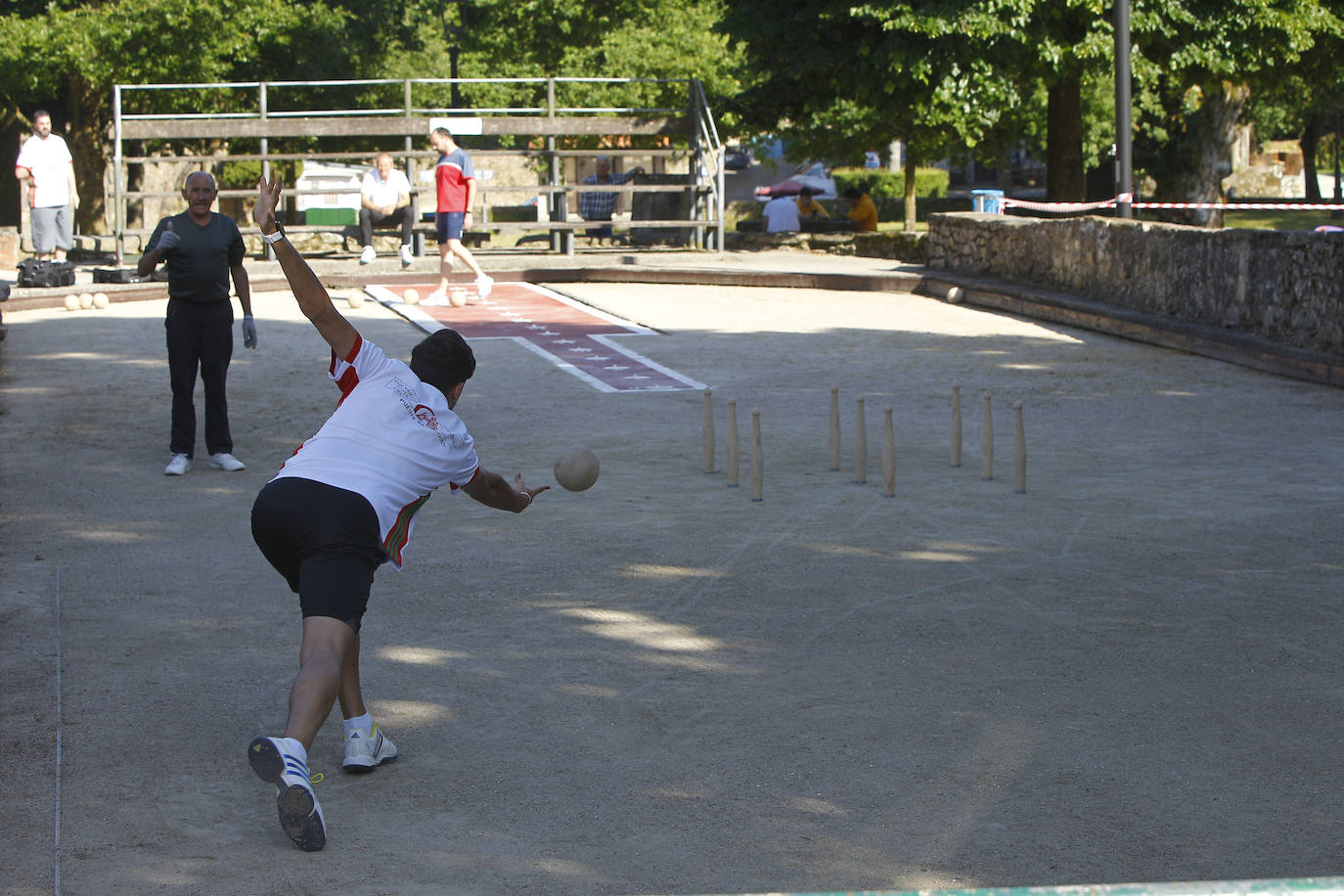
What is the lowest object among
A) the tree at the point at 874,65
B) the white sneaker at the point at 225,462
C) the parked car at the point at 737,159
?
the white sneaker at the point at 225,462

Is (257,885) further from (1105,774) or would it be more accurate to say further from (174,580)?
(174,580)

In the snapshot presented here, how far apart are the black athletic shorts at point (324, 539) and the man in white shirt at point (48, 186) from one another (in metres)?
18.3

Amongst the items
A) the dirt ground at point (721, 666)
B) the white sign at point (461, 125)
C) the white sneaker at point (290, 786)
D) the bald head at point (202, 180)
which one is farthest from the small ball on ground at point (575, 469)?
the white sign at point (461, 125)

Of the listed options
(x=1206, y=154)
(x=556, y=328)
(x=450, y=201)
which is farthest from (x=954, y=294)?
(x=1206, y=154)

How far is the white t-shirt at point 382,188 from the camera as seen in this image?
23781 mm

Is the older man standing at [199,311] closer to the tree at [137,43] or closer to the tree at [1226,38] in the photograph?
the tree at [1226,38]

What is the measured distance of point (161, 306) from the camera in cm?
2059

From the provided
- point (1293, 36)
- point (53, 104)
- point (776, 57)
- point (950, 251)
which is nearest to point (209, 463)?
point (950, 251)

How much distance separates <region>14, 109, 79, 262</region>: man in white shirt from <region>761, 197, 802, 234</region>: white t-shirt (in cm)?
1304

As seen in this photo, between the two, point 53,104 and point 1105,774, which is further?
point 53,104

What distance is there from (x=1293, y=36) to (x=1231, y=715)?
67.1 feet

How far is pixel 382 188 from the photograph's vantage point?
78.1ft

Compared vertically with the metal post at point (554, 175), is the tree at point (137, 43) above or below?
above

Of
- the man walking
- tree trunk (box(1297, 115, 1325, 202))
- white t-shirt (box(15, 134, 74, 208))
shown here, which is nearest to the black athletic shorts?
the man walking
